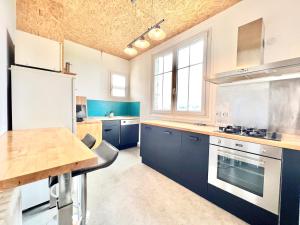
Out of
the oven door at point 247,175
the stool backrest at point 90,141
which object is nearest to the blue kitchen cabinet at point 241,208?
the oven door at point 247,175

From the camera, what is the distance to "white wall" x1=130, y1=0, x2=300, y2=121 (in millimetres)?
1612

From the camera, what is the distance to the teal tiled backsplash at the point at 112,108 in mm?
3875

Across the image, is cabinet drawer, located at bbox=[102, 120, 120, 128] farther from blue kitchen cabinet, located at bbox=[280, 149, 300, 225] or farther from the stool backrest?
blue kitchen cabinet, located at bbox=[280, 149, 300, 225]

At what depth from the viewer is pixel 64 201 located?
29.5 inches

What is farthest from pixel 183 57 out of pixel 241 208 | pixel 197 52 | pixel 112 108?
pixel 241 208

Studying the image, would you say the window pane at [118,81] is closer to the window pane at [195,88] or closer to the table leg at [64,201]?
the window pane at [195,88]

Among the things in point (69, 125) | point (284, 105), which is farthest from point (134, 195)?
point (284, 105)

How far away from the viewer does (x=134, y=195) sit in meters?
1.84

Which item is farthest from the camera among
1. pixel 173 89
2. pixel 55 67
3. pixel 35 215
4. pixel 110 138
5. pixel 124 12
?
pixel 110 138

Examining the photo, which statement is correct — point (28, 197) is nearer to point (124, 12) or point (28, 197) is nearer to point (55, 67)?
point (55, 67)

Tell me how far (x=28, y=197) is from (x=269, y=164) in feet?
7.84

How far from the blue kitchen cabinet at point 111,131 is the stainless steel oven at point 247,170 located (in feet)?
8.08

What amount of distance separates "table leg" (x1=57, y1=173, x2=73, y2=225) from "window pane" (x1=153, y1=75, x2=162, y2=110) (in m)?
2.83

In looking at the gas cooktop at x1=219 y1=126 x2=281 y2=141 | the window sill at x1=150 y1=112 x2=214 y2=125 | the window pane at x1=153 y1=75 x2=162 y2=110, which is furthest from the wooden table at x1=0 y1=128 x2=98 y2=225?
the window pane at x1=153 y1=75 x2=162 y2=110
